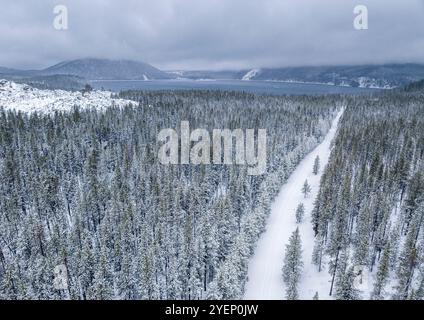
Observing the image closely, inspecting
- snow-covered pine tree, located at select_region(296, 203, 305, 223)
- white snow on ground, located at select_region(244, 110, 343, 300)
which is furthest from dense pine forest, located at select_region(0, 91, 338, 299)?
snow-covered pine tree, located at select_region(296, 203, 305, 223)

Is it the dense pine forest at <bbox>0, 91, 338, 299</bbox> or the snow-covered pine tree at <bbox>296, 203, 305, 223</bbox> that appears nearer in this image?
the dense pine forest at <bbox>0, 91, 338, 299</bbox>

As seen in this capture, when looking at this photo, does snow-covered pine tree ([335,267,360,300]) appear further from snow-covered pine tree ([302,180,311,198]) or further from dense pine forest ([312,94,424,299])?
snow-covered pine tree ([302,180,311,198])

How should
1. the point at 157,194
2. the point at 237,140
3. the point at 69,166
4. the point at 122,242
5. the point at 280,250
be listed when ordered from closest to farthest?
the point at 122,242
the point at 280,250
the point at 157,194
the point at 69,166
the point at 237,140

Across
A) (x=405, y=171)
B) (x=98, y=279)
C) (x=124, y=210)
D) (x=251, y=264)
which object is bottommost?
(x=251, y=264)

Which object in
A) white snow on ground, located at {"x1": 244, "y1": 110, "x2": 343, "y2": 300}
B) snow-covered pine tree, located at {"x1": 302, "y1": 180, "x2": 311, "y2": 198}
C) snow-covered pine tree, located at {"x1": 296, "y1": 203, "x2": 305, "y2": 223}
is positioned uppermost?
snow-covered pine tree, located at {"x1": 302, "y1": 180, "x2": 311, "y2": 198}
